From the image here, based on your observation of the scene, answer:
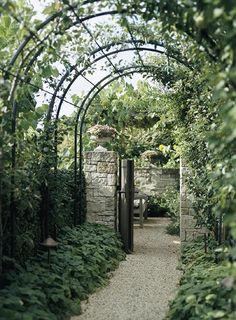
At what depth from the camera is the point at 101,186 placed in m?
7.61

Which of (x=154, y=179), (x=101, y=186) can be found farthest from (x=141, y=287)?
(x=154, y=179)

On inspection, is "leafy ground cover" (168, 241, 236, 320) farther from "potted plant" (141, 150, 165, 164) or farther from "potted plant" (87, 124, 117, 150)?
"potted plant" (141, 150, 165, 164)

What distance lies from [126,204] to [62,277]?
3133mm

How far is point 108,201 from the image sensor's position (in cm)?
757

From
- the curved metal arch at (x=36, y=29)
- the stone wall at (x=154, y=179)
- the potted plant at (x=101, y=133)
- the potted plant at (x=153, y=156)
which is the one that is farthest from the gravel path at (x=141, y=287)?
the potted plant at (x=153, y=156)

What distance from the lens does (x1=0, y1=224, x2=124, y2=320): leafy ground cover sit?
11.3 feet

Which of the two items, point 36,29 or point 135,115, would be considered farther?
point 135,115

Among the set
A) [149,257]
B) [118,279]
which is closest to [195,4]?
[118,279]

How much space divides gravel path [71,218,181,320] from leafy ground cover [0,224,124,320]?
0.48ft

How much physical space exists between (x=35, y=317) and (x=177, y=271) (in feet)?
10.1

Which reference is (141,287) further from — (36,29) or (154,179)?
(154,179)

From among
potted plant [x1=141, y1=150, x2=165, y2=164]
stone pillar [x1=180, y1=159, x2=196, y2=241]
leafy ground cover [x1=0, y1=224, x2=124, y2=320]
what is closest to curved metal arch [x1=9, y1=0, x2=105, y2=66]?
leafy ground cover [x1=0, y1=224, x2=124, y2=320]

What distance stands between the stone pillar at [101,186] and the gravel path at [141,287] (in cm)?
79

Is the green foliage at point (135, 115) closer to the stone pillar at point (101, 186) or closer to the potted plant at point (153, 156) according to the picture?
the potted plant at point (153, 156)
